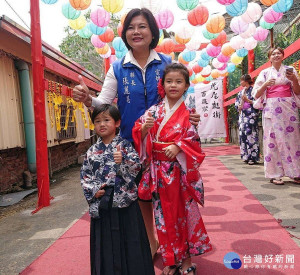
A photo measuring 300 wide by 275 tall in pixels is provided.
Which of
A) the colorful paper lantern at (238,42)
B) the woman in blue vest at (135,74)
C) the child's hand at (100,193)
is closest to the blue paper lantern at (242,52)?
the colorful paper lantern at (238,42)

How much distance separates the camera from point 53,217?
410 centimetres

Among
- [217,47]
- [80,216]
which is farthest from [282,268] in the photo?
[217,47]

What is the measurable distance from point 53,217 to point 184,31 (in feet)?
19.5

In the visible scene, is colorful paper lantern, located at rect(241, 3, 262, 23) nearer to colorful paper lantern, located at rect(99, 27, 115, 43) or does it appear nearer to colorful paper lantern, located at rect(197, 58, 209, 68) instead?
colorful paper lantern, located at rect(99, 27, 115, 43)

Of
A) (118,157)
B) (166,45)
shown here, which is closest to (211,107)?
(166,45)

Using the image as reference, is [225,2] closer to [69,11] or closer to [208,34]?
[208,34]

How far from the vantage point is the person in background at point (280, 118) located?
4617 mm

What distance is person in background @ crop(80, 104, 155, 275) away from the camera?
1894mm

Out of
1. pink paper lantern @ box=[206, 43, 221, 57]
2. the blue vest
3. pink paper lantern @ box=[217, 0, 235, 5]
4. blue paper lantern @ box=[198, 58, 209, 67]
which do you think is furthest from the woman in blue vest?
blue paper lantern @ box=[198, 58, 209, 67]

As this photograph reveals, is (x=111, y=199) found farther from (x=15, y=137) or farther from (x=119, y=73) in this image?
(x=15, y=137)

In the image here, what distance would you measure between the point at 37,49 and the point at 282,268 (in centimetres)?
451

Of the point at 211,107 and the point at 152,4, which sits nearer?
the point at 152,4

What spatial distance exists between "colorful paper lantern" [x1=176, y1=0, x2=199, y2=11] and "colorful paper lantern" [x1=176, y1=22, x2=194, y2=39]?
1.59 meters

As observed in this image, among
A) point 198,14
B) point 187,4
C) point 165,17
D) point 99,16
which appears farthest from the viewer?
point 165,17
